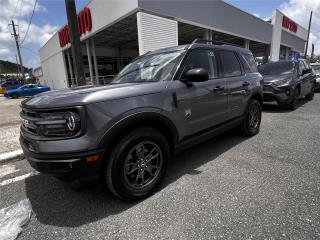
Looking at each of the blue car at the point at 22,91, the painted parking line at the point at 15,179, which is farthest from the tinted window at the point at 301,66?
the blue car at the point at 22,91

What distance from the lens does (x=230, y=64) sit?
12.8 ft

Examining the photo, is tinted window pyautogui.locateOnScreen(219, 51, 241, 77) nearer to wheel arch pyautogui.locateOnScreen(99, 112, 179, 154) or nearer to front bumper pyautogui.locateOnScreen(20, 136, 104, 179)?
wheel arch pyautogui.locateOnScreen(99, 112, 179, 154)

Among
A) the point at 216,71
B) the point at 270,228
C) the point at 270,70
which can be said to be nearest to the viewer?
the point at 270,228

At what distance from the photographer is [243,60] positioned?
4.34 m

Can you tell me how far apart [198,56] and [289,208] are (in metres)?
2.32

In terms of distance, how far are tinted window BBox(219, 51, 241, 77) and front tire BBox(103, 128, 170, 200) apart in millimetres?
1921

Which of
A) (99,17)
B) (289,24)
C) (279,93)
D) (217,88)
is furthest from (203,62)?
(289,24)

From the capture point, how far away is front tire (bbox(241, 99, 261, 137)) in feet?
14.7

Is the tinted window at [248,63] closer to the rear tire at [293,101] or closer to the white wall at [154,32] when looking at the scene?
the rear tire at [293,101]

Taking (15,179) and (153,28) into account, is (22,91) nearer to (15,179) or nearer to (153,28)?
(153,28)

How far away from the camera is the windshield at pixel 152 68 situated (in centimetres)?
294

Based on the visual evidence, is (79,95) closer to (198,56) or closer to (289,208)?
(198,56)

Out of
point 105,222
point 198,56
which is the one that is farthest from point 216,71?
point 105,222

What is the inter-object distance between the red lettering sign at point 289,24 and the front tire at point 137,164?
93.6 feet
